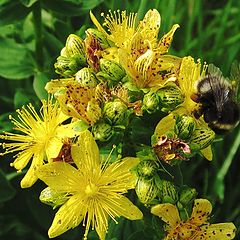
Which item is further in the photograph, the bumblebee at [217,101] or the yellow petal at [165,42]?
the yellow petal at [165,42]

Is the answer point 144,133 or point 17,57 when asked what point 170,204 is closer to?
point 144,133

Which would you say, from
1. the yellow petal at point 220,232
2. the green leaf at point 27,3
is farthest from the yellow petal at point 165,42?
the green leaf at point 27,3

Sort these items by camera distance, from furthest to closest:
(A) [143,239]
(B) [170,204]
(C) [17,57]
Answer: (C) [17,57]
(A) [143,239]
(B) [170,204]

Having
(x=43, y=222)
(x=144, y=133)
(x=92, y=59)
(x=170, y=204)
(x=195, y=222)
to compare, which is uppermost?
(x=92, y=59)

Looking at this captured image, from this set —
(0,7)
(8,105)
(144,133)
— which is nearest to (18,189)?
(8,105)

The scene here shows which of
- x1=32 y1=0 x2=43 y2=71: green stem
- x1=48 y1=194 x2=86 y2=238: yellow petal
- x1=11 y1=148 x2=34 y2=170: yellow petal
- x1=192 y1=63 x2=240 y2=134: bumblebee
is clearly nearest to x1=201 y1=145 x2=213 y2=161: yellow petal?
x1=192 y1=63 x2=240 y2=134: bumblebee

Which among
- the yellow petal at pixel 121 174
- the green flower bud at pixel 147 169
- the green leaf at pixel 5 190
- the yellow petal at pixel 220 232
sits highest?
the green flower bud at pixel 147 169

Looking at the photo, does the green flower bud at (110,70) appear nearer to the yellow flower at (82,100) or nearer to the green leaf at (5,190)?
the yellow flower at (82,100)

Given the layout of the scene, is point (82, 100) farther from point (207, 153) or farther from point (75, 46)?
point (207, 153)
